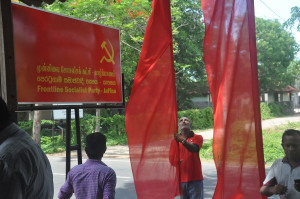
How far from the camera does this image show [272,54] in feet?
109

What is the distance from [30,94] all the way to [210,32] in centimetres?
145

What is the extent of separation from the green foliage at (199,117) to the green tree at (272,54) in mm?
9942

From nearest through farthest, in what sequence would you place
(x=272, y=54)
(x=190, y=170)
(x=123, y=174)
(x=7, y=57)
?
(x=7, y=57)
(x=190, y=170)
(x=123, y=174)
(x=272, y=54)

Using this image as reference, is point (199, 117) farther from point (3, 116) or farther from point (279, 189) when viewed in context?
point (3, 116)

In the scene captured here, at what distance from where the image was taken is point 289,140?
2.39 meters

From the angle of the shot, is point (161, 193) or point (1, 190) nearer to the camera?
point (1, 190)

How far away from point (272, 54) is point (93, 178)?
1321 inches

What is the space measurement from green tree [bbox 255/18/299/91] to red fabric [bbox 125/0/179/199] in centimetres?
3163

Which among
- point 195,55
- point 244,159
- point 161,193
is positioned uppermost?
point 195,55

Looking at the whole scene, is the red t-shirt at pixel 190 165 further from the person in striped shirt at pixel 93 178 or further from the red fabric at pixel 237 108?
the red fabric at pixel 237 108

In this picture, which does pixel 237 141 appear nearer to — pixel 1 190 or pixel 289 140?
pixel 289 140

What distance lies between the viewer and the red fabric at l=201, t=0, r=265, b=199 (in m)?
2.35

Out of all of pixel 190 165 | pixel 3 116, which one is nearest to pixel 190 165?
pixel 190 165

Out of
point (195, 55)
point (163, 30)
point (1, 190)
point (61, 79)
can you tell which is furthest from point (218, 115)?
point (195, 55)
